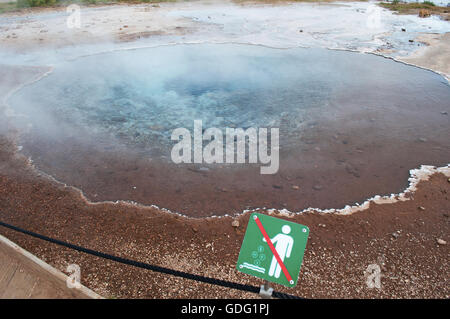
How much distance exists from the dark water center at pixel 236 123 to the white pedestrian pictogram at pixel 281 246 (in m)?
2.21

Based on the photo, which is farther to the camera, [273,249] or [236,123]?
[236,123]

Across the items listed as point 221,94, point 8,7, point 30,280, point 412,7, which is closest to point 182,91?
point 221,94

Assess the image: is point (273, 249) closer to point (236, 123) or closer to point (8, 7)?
point (236, 123)

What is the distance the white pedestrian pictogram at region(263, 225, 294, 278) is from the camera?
2.10 meters

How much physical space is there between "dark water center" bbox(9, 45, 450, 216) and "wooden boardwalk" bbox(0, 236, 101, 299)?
166cm

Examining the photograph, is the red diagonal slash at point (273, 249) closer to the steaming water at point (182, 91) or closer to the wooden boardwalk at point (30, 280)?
the wooden boardwalk at point (30, 280)

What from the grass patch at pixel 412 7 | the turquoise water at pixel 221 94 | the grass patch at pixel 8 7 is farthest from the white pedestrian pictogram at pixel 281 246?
the grass patch at pixel 8 7

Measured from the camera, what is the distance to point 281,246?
2148 mm

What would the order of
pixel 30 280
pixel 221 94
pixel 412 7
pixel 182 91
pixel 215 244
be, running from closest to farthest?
pixel 30 280, pixel 215 244, pixel 221 94, pixel 182 91, pixel 412 7

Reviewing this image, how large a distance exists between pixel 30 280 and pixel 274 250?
90.4 inches

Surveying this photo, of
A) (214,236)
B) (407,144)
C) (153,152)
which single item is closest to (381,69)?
(407,144)

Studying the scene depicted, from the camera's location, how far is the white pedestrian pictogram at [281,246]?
210cm

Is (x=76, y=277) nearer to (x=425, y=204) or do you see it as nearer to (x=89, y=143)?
(x=89, y=143)

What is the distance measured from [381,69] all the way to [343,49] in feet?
7.80
